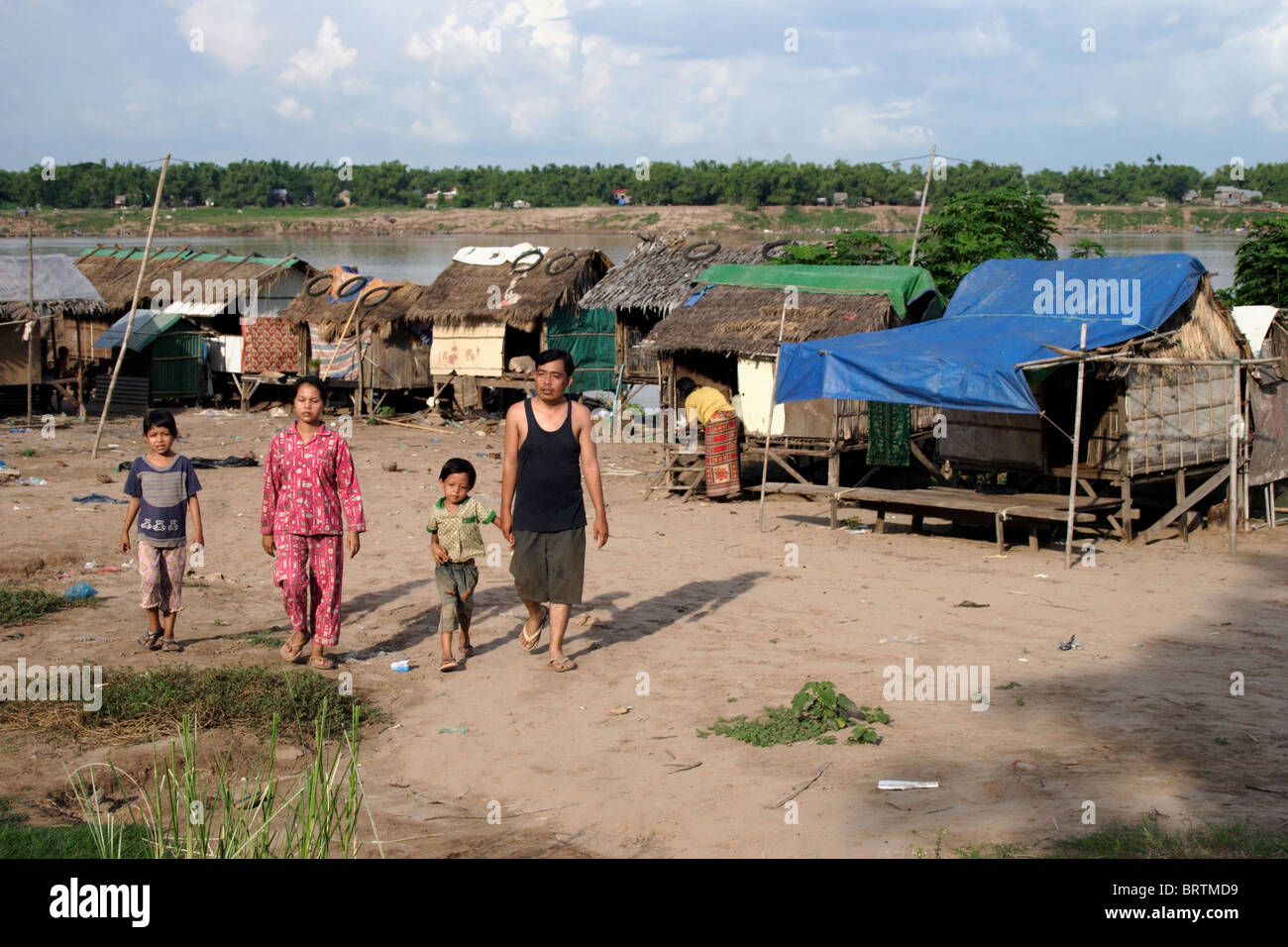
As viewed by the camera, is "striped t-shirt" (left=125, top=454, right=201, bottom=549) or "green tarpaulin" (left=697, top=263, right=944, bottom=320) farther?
"green tarpaulin" (left=697, top=263, right=944, bottom=320)

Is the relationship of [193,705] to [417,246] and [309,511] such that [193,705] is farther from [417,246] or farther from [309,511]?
[417,246]

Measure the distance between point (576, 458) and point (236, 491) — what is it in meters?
7.84

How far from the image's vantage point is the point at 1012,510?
10.4 metres

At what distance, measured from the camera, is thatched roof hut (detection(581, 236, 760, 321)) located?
18062mm

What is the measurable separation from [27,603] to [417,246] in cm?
6283

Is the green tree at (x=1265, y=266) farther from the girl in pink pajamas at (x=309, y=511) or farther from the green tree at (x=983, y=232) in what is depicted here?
the girl in pink pajamas at (x=309, y=511)

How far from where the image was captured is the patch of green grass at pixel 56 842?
3.87 m

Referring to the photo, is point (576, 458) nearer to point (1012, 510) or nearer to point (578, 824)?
point (578, 824)

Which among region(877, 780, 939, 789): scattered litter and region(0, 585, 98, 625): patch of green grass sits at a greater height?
region(0, 585, 98, 625): patch of green grass

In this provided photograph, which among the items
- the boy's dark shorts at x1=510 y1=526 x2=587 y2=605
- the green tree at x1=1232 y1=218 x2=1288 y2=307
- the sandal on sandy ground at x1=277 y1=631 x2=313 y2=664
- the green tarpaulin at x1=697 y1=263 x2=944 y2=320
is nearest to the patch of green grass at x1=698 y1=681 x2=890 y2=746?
the boy's dark shorts at x1=510 y1=526 x2=587 y2=605

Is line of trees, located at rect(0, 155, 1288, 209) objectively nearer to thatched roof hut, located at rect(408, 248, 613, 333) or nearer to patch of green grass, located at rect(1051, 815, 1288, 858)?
thatched roof hut, located at rect(408, 248, 613, 333)

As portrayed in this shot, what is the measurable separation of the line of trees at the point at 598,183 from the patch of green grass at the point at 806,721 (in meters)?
55.4

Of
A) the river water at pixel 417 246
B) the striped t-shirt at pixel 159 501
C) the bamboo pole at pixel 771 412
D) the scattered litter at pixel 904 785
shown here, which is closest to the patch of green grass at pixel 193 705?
the striped t-shirt at pixel 159 501

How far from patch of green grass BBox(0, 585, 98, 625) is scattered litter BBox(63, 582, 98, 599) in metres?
0.07
